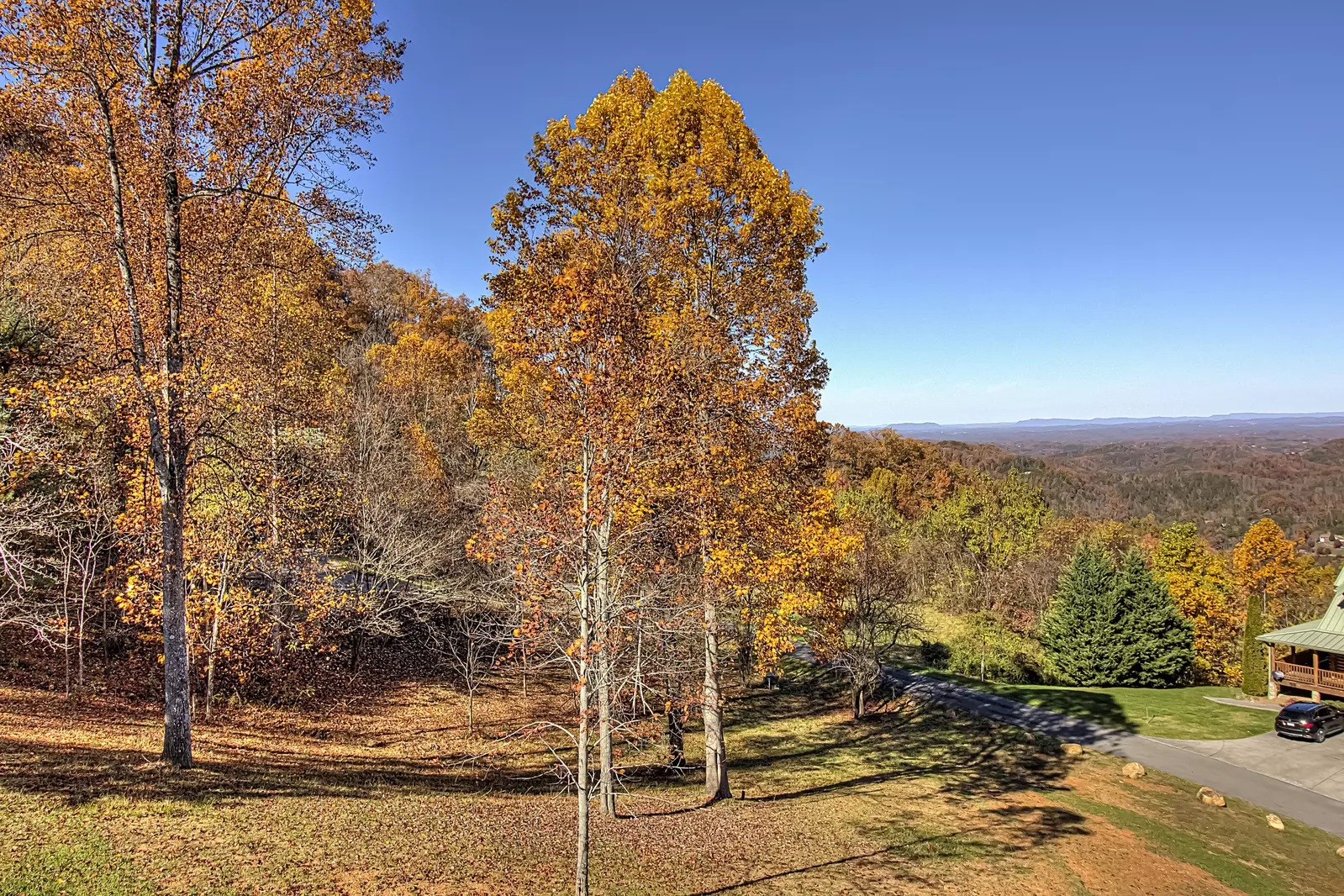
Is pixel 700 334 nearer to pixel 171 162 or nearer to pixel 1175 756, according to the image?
pixel 171 162

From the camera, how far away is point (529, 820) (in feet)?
37.6

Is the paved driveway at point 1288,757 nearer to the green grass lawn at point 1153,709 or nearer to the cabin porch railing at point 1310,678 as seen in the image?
the green grass lawn at point 1153,709

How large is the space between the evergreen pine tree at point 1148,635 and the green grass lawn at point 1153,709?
92 cm

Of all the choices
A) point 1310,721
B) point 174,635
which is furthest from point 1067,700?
point 174,635

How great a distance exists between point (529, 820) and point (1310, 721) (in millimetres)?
23479

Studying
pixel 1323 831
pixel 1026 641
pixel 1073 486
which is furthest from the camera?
pixel 1073 486

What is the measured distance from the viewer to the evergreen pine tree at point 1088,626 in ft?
98.6

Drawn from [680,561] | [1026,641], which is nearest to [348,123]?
[680,561]

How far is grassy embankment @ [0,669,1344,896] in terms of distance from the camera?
7980 millimetres

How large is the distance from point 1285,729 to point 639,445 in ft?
79.7

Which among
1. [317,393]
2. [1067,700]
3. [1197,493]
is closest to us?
[317,393]

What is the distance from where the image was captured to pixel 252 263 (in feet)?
39.5

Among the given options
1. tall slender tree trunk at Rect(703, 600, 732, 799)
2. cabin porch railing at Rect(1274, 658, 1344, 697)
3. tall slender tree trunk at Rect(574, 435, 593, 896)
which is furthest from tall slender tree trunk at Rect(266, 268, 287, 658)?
cabin porch railing at Rect(1274, 658, 1344, 697)

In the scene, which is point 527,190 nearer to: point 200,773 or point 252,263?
point 252,263
